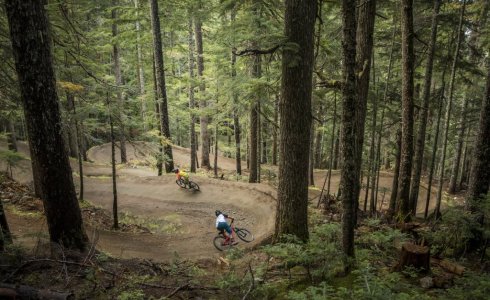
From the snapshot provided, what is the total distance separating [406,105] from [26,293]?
471 inches

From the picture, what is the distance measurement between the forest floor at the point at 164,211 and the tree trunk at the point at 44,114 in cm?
235

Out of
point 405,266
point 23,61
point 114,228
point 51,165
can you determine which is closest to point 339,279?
point 405,266

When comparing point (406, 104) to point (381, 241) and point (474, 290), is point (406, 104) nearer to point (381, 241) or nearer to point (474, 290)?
point (381, 241)

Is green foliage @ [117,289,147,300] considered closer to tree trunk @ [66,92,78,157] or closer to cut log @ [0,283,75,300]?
cut log @ [0,283,75,300]

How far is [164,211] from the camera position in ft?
55.1

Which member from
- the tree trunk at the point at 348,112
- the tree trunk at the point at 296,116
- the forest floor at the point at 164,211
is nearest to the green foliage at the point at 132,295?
the tree trunk at the point at 348,112

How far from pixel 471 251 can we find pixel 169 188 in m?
15.2

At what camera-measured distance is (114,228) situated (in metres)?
13.2

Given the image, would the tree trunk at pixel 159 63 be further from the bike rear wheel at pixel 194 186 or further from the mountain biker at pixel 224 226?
the mountain biker at pixel 224 226

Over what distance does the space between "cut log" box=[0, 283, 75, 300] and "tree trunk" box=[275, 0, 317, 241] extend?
18.3ft

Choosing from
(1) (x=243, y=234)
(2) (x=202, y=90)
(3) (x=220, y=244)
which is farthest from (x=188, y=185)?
(2) (x=202, y=90)

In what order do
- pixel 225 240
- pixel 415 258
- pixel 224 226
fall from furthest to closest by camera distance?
pixel 225 240
pixel 224 226
pixel 415 258

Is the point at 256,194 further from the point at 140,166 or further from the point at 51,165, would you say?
the point at 140,166

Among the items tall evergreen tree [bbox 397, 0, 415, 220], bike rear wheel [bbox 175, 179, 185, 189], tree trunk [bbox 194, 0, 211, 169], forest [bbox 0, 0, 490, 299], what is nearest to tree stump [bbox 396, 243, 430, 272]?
forest [bbox 0, 0, 490, 299]
